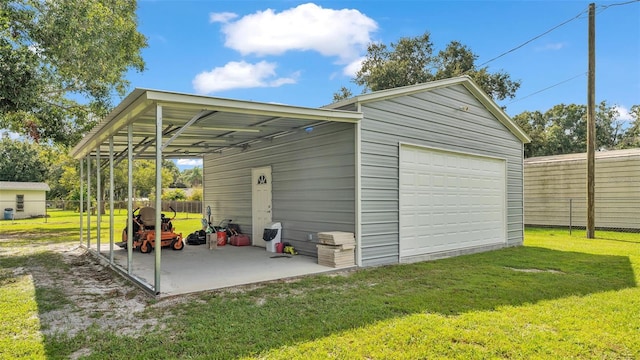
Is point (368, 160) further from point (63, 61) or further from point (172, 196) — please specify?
point (172, 196)

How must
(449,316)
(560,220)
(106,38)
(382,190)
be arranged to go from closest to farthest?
(449,316) → (382,190) → (106,38) → (560,220)

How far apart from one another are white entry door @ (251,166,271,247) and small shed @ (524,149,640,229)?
9.45 metres

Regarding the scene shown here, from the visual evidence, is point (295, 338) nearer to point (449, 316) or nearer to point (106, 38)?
point (449, 316)

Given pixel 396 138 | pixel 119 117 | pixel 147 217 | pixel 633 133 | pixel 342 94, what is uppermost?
pixel 342 94

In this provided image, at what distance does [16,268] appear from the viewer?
6.89 metres

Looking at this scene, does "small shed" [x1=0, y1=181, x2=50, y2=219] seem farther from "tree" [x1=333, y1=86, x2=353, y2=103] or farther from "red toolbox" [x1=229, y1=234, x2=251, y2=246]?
"red toolbox" [x1=229, y1=234, x2=251, y2=246]

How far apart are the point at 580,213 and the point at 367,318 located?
1262 cm

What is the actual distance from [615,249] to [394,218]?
5.46m

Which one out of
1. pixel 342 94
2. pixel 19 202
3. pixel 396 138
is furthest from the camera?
pixel 19 202

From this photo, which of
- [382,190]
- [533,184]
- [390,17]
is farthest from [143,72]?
[533,184]

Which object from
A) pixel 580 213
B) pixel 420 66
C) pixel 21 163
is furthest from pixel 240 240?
pixel 21 163

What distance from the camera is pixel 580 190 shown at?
13.3 metres

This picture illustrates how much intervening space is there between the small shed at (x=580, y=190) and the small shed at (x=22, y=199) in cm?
2689

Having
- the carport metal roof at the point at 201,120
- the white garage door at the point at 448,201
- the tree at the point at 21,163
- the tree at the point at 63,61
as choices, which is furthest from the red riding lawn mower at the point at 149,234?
the tree at the point at 21,163
